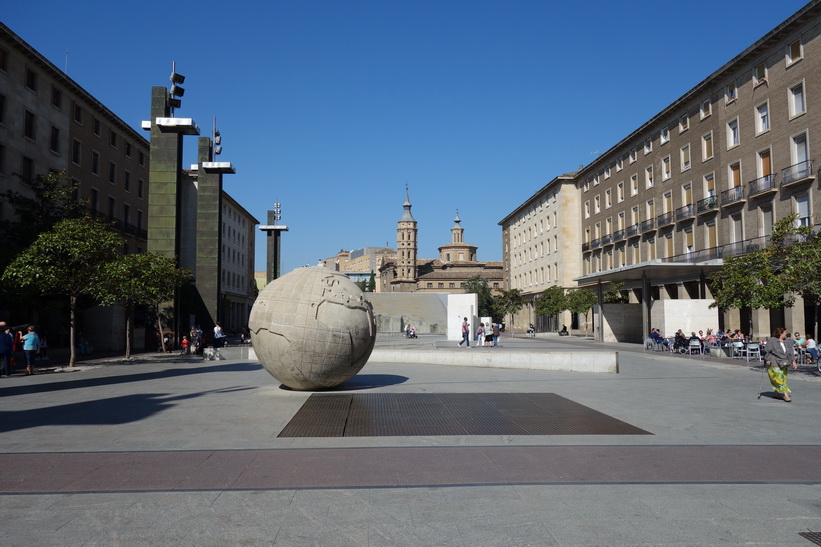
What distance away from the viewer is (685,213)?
43.2m

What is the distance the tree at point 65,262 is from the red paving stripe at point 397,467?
14.1 meters

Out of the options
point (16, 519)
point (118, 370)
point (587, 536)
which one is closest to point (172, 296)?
point (118, 370)

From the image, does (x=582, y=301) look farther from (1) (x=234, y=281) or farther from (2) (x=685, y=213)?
(1) (x=234, y=281)

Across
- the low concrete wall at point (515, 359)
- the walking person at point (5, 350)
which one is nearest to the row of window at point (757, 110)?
the low concrete wall at point (515, 359)

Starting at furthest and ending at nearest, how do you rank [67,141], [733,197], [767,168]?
[67,141]
[733,197]
[767,168]

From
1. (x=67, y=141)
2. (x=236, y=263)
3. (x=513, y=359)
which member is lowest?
(x=513, y=359)

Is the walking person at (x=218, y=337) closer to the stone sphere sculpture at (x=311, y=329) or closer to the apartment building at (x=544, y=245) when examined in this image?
the stone sphere sculpture at (x=311, y=329)

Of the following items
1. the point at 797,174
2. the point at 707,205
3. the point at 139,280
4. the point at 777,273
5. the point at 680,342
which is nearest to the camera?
the point at 777,273

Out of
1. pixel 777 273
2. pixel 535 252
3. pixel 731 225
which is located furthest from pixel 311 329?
pixel 535 252

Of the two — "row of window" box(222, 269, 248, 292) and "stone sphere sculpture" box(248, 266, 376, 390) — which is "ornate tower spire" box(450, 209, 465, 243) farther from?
"stone sphere sculpture" box(248, 266, 376, 390)

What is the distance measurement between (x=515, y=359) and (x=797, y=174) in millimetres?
21700

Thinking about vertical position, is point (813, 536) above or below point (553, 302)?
below

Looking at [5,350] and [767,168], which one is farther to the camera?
[767,168]

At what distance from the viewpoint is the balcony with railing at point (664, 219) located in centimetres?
4550
